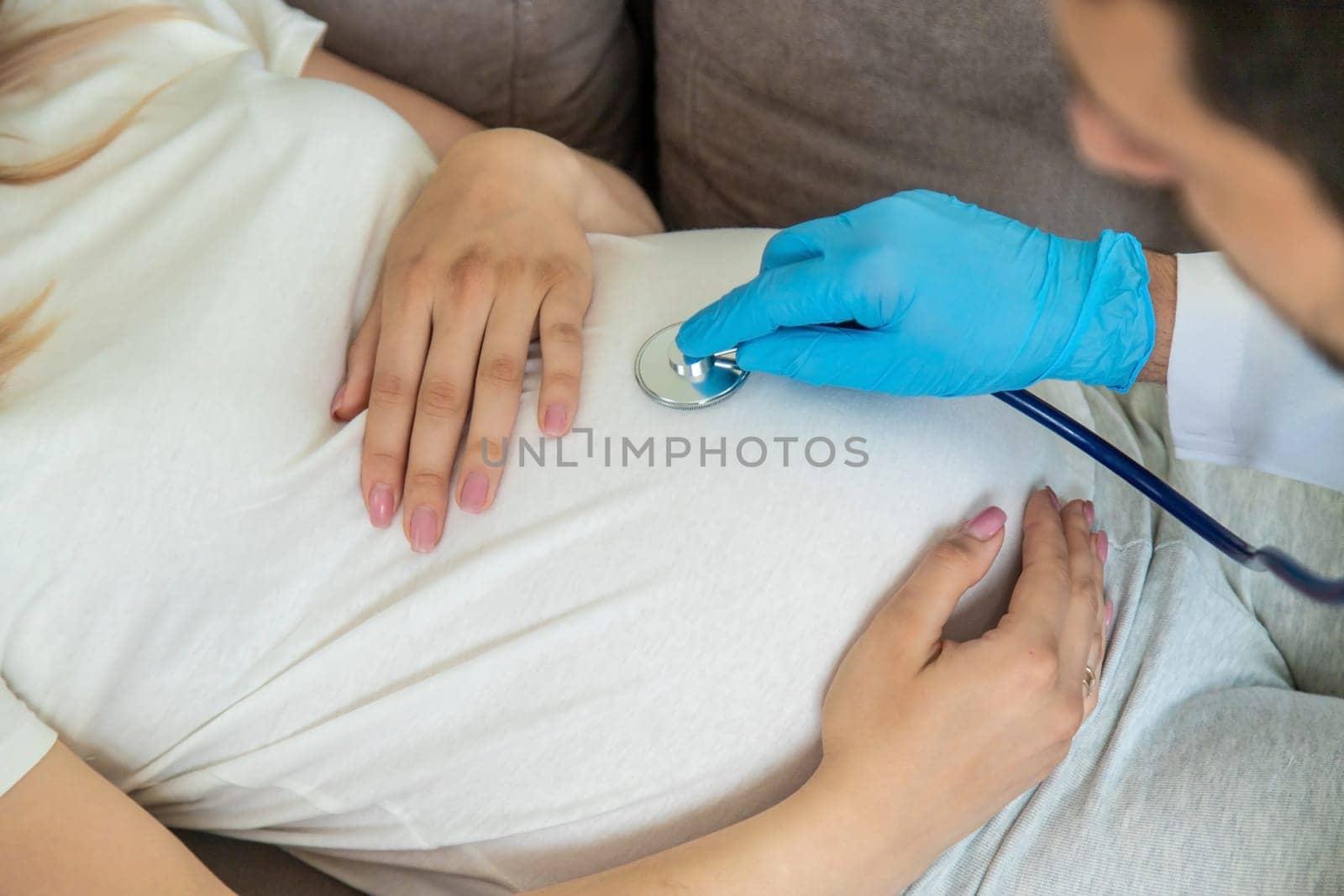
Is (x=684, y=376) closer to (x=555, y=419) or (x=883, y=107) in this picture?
(x=555, y=419)

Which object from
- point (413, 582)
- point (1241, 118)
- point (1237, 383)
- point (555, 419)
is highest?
point (1241, 118)

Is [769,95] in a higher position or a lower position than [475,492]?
higher

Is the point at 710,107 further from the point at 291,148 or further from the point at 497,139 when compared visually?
the point at 291,148

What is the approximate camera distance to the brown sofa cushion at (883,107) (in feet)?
3.11

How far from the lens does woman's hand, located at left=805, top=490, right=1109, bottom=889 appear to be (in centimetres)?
67

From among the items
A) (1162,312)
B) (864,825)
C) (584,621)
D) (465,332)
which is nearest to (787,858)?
(864,825)

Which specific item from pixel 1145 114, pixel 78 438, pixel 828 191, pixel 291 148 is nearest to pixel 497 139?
pixel 291 148

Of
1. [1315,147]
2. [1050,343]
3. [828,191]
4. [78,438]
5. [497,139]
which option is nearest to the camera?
[1315,147]

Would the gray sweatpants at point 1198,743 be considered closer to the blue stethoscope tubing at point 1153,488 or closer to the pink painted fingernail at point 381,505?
the blue stethoscope tubing at point 1153,488

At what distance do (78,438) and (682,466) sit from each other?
44cm

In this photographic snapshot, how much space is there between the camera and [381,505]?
2.56 ft

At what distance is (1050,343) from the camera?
0.83 meters

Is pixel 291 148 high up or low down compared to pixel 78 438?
up

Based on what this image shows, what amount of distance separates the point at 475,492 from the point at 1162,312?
0.62m
